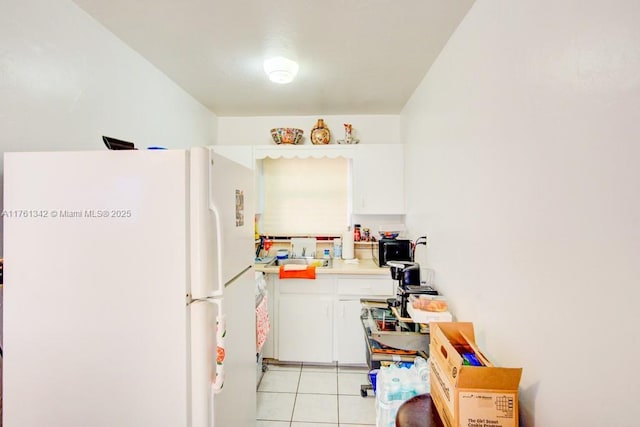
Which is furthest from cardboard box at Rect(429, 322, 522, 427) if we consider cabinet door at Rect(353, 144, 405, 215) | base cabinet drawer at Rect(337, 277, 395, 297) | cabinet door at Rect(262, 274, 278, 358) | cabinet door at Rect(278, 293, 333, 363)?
cabinet door at Rect(353, 144, 405, 215)

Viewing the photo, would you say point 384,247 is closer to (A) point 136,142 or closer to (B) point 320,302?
(B) point 320,302

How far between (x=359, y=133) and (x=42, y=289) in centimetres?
282

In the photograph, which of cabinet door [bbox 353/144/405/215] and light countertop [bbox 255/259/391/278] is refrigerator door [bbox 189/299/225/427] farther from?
cabinet door [bbox 353/144/405/215]

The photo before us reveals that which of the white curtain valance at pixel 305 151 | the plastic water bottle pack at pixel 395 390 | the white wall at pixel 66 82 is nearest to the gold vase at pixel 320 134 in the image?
the white curtain valance at pixel 305 151

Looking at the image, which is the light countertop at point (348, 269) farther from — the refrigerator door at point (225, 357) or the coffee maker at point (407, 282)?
the refrigerator door at point (225, 357)

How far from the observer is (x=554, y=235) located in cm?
87

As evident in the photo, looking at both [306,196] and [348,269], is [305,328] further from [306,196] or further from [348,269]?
[306,196]

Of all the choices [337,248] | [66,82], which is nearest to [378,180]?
[337,248]

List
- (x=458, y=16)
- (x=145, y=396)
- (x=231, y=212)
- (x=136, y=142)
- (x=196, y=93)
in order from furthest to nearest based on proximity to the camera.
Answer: (x=196, y=93)
(x=136, y=142)
(x=458, y=16)
(x=231, y=212)
(x=145, y=396)

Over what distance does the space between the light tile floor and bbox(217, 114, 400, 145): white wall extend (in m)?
2.26

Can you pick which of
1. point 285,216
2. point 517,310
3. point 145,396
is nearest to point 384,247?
point 285,216

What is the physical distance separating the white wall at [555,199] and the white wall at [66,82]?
73.3 inches

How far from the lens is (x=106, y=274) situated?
1.00 meters

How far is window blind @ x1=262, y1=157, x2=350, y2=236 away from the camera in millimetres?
3256
